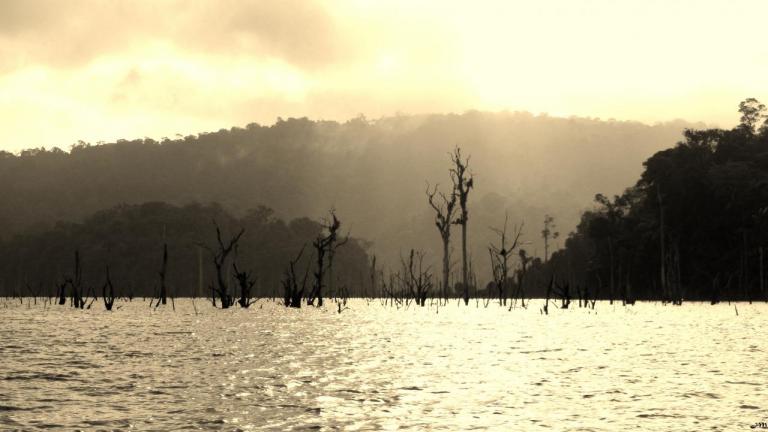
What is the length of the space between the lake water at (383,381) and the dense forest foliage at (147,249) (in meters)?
115

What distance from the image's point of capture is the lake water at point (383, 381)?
40.1ft

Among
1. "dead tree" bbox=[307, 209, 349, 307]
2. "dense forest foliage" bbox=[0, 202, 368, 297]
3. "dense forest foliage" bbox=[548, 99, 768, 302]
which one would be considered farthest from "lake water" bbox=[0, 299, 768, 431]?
"dense forest foliage" bbox=[0, 202, 368, 297]

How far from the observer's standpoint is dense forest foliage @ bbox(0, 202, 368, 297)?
14362 centimetres

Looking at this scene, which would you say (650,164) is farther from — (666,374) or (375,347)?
(666,374)

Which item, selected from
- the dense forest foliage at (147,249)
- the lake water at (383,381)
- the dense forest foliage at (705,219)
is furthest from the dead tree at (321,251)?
the dense forest foliage at (147,249)

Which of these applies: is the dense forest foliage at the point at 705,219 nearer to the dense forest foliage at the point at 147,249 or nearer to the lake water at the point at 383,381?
the lake water at the point at 383,381

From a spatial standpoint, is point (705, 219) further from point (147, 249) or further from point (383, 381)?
point (147, 249)

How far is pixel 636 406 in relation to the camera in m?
13.5

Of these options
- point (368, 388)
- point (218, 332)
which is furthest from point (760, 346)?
point (218, 332)

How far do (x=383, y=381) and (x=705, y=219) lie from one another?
70.8 metres

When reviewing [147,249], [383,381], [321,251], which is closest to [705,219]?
[321,251]

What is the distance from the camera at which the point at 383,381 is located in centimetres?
1708

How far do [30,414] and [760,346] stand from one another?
20392 mm

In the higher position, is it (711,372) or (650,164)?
(650,164)
